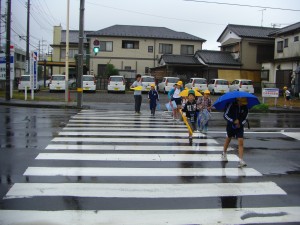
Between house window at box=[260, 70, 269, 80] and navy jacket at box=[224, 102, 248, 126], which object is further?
house window at box=[260, 70, 269, 80]

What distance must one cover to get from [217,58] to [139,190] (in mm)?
37295

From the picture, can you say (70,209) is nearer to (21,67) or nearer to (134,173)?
(134,173)

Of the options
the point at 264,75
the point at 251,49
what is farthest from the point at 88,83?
the point at 251,49

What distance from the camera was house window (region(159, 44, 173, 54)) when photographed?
47.0 metres

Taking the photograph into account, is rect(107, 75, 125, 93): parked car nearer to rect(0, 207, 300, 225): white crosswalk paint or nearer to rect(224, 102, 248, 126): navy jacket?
rect(224, 102, 248, 126): navy jacket

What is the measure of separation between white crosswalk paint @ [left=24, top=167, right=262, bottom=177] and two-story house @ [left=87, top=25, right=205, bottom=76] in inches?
1502

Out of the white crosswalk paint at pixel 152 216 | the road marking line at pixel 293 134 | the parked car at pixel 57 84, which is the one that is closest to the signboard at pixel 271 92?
the road marking line at pixel 293 134

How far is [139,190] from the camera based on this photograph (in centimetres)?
580

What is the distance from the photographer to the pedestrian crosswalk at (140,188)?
4.71m

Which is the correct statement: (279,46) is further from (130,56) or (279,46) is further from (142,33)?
(130,56)

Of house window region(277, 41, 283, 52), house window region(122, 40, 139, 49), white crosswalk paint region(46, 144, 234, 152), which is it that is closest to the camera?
white crosswalk paint region(46, 144, 234, 152)

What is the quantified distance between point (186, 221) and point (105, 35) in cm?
4261

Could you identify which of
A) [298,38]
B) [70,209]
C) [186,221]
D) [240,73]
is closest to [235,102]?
[186,221]

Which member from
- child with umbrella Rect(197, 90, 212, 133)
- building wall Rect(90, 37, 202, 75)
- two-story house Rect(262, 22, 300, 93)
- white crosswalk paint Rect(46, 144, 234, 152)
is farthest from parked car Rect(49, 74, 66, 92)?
white crosswalk paint Rect(46, 144, 234, 152)
